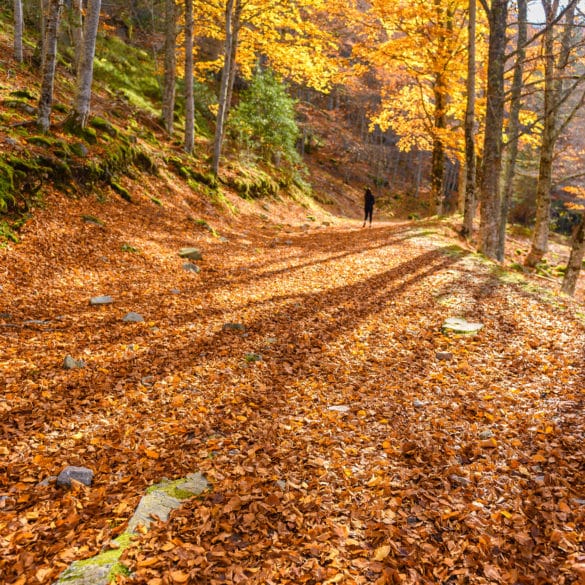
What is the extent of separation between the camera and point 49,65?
29.6 ft

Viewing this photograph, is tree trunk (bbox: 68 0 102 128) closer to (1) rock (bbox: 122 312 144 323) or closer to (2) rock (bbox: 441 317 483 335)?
(1) rock (bbox: 122 312 144 323)

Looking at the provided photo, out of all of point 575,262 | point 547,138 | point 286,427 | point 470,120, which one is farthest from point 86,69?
point 547,138

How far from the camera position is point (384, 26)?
16.8 metres

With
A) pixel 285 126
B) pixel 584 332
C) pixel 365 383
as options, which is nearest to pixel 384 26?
pixel 285 126

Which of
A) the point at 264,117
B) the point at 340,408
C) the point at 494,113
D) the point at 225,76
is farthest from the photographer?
the point at 264,117

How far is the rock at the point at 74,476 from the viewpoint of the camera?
344 centimetres

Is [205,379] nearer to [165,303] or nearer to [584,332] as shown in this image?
[165,303]

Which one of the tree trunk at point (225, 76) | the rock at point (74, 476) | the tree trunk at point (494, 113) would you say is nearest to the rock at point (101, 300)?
the rock at point (74, 476)

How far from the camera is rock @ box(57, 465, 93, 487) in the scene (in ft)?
11.3

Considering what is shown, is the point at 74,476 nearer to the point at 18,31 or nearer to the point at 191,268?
the point at 191,268

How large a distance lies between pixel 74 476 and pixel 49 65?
9.45 metres

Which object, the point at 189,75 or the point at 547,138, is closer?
the point at 547,138

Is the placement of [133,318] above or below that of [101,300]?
below

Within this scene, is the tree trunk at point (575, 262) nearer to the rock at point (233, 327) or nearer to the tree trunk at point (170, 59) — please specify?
the rock at point (233, 327)
